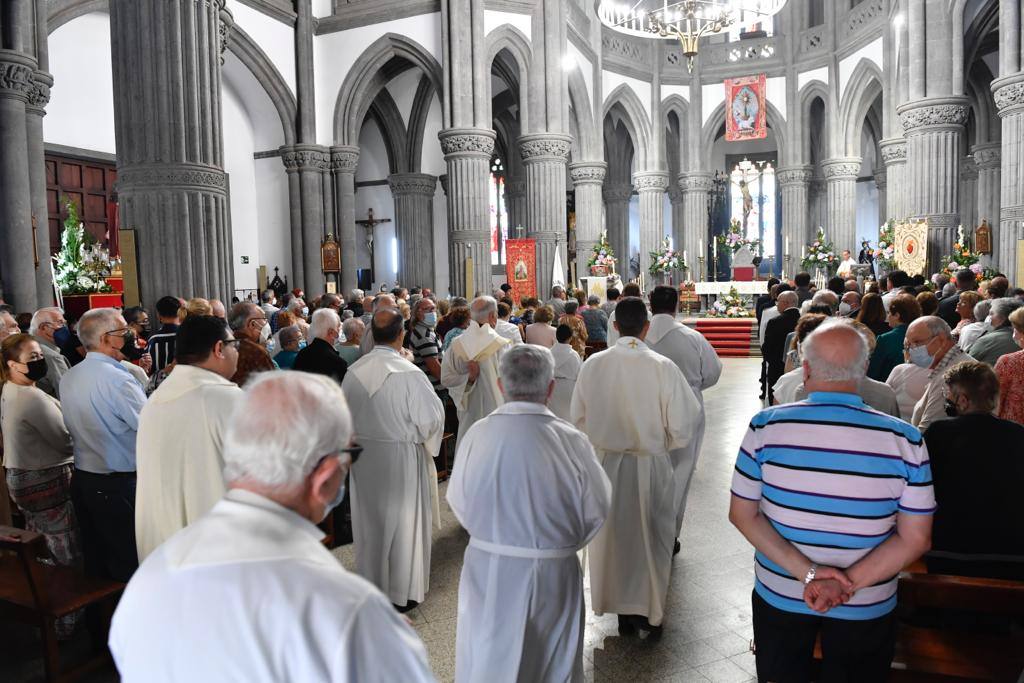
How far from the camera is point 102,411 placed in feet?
12.7

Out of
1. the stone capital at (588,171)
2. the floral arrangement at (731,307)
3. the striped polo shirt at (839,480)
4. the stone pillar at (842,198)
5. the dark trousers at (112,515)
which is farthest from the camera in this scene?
the stone pillar at (842,198)

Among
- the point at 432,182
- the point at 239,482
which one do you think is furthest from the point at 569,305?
the point at 432,182

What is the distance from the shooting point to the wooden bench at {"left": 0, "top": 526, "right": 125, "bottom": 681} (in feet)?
11.6

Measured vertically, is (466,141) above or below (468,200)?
above

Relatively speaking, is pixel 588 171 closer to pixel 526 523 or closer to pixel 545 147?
pixel 545 147

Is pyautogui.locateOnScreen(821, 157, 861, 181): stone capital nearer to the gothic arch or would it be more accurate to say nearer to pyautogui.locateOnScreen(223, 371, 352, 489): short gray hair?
the gothic arch

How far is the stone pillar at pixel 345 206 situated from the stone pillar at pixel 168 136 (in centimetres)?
927

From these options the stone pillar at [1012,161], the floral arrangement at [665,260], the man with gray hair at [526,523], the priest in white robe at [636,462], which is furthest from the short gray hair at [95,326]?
the floral arrangement at [665,260]

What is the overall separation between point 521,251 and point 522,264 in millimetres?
321

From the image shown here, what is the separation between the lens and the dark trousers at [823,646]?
2.56 metres

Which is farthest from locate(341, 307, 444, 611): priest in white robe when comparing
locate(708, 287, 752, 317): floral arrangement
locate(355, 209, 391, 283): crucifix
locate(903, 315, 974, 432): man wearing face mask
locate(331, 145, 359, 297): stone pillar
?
locate(355, 209, 391, 283): crucifix

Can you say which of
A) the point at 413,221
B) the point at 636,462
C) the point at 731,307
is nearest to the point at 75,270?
the point at 636,462

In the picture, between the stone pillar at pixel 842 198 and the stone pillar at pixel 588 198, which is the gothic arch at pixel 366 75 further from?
the stone pillar at pixel 842 198

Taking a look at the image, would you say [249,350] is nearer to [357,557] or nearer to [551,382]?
[357,557]
